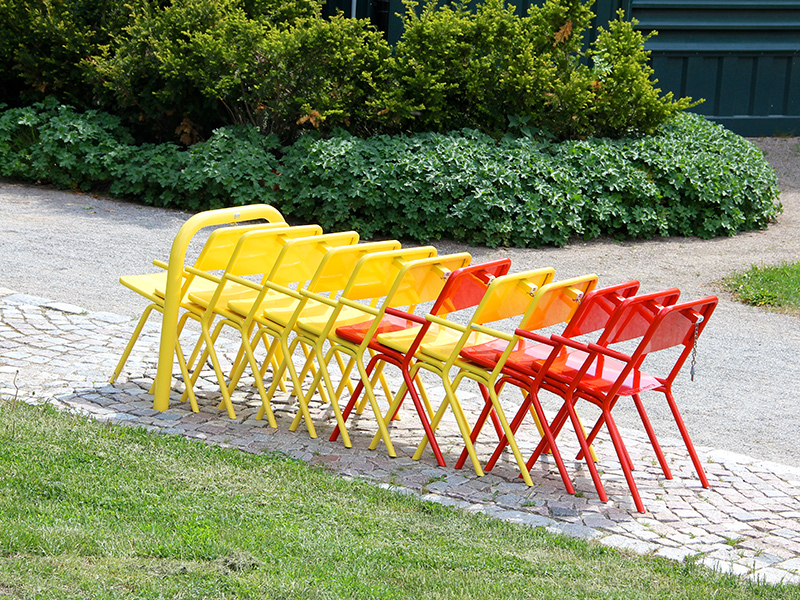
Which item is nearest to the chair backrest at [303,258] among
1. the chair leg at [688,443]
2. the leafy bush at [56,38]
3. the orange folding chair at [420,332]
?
the orange folding chair at [420,332]

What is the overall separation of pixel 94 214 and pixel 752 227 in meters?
8.22

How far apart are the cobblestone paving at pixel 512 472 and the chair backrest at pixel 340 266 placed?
834 millimetres

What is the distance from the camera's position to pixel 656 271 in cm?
1010

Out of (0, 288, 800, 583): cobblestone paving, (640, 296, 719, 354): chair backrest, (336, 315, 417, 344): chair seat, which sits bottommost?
(0, 288, 800, 583): cobblestone paving

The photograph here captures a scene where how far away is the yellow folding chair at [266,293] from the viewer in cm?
524

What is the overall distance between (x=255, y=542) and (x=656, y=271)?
727 cm

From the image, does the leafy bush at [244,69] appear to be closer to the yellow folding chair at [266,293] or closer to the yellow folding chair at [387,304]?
the yellow folding chair at [266,293]

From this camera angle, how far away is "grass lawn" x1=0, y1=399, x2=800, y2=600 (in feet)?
11.3

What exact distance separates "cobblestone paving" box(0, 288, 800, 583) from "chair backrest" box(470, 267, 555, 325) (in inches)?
33.2

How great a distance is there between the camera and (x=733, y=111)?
55.7ft

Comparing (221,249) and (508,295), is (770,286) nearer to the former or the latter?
(508,295)

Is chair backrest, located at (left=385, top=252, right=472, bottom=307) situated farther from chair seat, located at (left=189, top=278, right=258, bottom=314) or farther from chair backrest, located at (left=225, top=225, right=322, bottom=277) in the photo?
chair seat, located at (left=189, top=278, right=258, bottom=314)

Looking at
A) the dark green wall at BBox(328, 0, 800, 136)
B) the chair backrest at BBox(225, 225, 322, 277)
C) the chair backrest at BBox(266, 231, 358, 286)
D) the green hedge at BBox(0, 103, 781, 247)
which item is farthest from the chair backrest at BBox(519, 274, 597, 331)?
the dark green wall at BBox(328, 0, 800, 136)

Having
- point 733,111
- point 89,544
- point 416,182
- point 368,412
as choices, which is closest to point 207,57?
point 416,182
